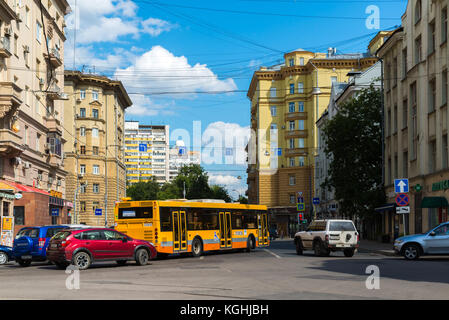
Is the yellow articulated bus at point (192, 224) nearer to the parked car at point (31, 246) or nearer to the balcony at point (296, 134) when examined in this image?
the parked car at point (31, 246)

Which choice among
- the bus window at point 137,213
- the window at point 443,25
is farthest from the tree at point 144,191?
the bus window at point 137,213

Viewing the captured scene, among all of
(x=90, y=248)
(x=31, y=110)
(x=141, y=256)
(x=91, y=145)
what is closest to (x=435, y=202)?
(x=141, y=256)

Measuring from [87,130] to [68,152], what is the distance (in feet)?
13.4

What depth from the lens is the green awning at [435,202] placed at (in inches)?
1370

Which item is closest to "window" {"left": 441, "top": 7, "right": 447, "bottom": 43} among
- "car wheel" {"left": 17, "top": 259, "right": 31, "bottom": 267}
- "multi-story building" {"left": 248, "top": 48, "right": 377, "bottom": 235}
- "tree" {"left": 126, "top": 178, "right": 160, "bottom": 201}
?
"car wheel" {"left": 17, "top": 259, "right": 31, "bottom": 267}

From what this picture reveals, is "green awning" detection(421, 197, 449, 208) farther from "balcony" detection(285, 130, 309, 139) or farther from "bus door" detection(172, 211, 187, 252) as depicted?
"balcony" detection(285, 130, 309, 139)

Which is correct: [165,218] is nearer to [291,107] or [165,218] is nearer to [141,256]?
[141,256]

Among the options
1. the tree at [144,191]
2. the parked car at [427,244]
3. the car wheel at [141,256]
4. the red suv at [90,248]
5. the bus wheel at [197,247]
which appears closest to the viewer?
the red suv at [90,248]

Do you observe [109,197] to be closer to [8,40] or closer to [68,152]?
[68,152]

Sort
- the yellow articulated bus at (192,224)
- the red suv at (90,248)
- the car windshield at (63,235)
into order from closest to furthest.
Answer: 1. the red suv at (90,248)
2. the car windshield at (63,235)
3. the yellow articulated bus at (192,224)

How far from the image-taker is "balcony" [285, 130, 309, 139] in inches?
3529

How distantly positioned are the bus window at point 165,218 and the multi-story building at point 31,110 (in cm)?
1102

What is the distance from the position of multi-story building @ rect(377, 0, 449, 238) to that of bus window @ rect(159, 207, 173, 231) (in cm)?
1361

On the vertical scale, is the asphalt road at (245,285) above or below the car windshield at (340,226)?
below
